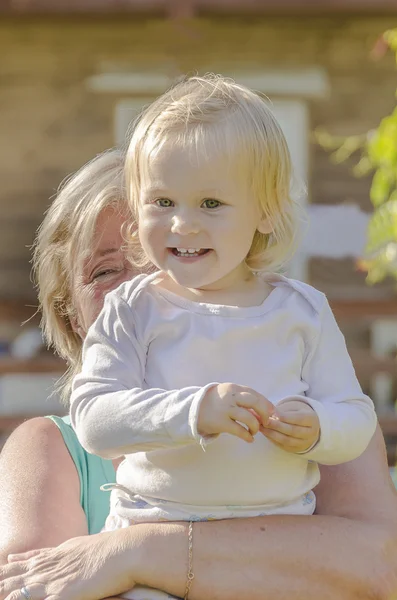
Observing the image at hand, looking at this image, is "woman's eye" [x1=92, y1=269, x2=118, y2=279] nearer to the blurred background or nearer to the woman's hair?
the woman's hair

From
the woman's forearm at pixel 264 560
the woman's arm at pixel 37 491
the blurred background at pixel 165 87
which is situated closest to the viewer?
the woman's forearm at pixel 264 560

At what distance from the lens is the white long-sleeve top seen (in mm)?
2070

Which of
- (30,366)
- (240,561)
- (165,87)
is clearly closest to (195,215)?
(240,561)

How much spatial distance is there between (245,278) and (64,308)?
94cm

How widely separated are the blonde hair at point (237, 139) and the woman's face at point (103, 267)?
2.01 feet

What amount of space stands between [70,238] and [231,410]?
3.81 feet

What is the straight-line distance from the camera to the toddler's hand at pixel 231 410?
190 cm

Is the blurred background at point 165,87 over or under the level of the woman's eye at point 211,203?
under

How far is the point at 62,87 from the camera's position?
938 cm

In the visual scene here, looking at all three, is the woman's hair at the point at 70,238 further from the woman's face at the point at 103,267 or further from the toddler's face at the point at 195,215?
the toddler's face at the point at 195,215

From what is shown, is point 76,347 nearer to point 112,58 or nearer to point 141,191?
point 141,191

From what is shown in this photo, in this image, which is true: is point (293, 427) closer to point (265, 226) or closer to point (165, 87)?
point (265, 226)

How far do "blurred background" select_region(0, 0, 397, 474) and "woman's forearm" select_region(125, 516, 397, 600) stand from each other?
6.73m

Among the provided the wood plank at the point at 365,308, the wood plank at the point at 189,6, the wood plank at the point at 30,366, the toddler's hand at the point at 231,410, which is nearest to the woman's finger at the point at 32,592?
the toddler's hand at the point at 231,410
